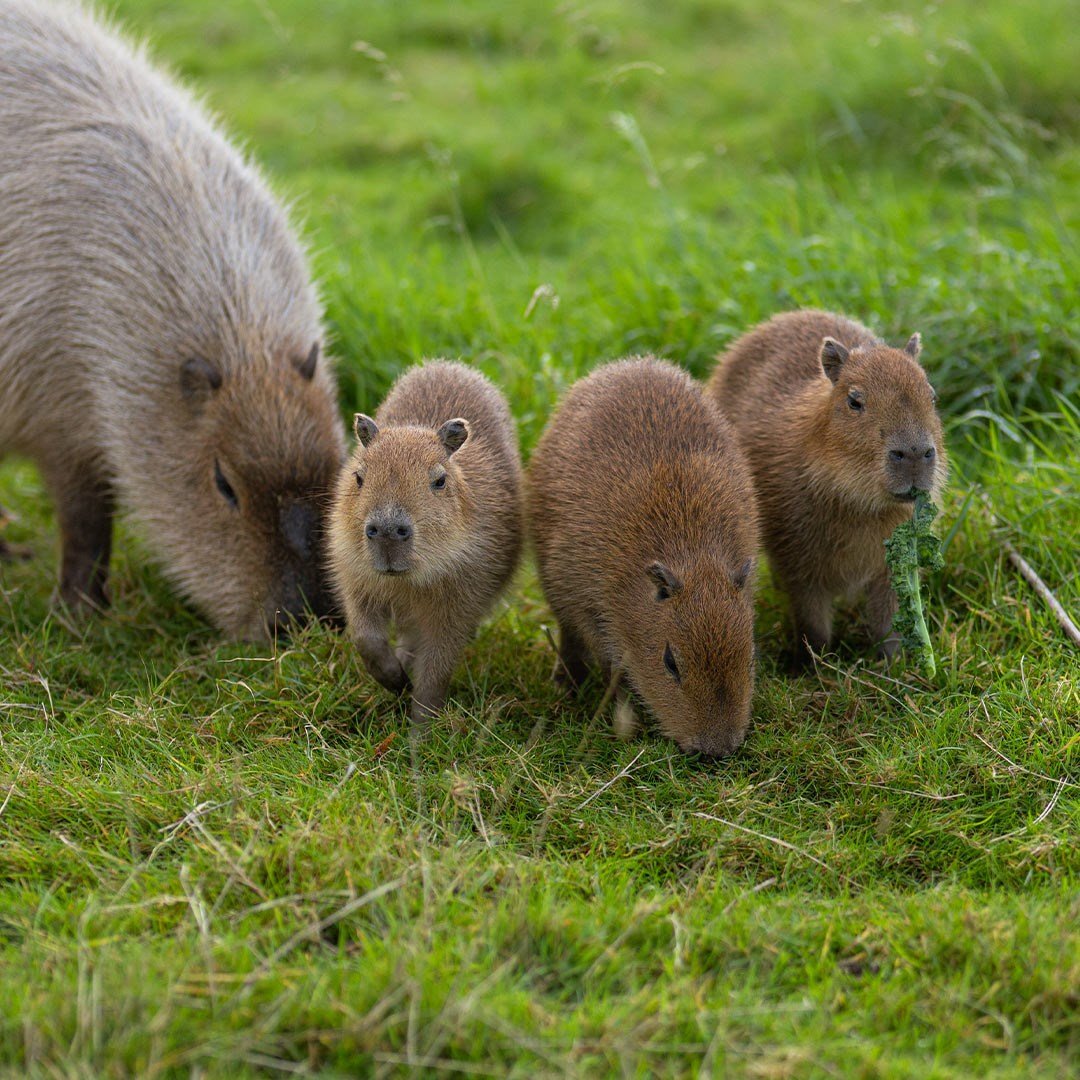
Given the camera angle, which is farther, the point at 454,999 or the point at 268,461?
the point at 268,461

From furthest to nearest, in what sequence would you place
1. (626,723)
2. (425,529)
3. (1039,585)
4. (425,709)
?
1. (1039,585)
2. (425,709)
3. (626,723)
4. (425,529)

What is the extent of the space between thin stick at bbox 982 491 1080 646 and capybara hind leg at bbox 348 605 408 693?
215cm

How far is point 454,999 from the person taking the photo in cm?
289

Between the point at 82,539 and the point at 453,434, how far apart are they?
1.87 metres

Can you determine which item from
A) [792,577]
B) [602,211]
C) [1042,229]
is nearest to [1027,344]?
[1042,229]

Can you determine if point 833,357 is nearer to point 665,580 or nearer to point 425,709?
point 665,580

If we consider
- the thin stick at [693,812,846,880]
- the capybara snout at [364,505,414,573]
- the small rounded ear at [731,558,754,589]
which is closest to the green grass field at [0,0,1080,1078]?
the thin stick at [693,812,846,880]

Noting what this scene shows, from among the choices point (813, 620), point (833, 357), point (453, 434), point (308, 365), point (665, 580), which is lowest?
point (813, 620)

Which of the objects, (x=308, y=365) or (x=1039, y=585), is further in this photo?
(x=308, y=365)

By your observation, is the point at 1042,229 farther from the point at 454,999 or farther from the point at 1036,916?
the point at 454,999

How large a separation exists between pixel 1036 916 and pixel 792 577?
5.36ft

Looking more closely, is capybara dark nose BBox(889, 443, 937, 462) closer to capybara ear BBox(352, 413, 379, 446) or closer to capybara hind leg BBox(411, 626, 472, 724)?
capybara hind leg BBox(411, 626, 472, 724)

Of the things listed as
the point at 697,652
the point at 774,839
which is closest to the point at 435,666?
the point at 697,652

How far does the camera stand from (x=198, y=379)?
4996 mm
